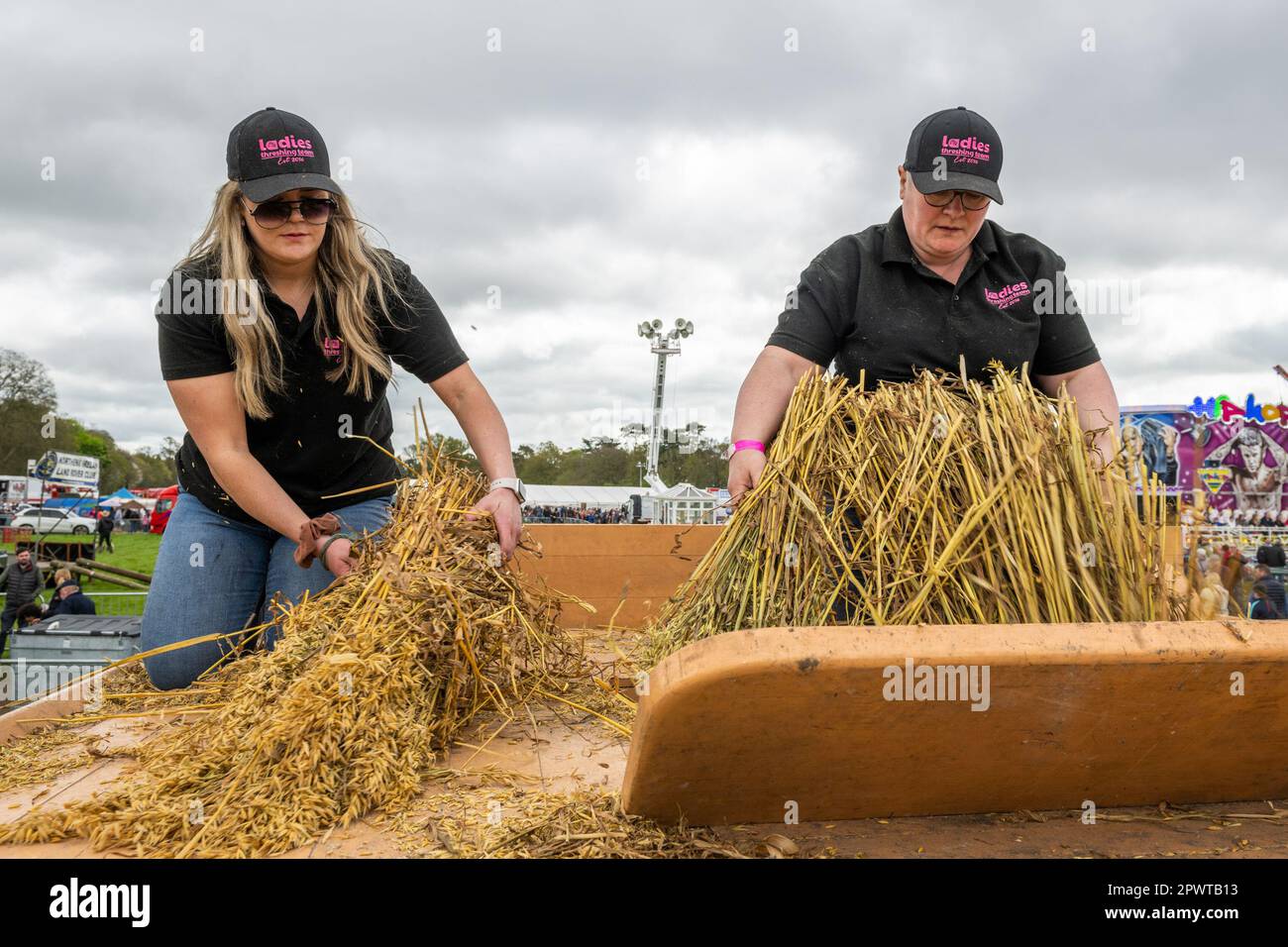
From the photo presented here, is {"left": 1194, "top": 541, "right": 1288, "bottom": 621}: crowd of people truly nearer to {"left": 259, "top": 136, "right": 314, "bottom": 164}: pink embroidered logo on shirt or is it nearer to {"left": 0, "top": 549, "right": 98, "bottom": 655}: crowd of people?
{"left": 259, "top": 136, "right": 314, "bottom": 164}: pink embroidered logo on shirt

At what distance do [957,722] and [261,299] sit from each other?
243 cm

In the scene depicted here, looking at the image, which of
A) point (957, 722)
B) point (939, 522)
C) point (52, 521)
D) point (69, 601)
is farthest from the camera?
point (52, 521)

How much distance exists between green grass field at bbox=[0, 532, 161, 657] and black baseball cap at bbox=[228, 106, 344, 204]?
478cm

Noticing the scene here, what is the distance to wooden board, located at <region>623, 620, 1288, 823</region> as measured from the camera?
129 centimetres

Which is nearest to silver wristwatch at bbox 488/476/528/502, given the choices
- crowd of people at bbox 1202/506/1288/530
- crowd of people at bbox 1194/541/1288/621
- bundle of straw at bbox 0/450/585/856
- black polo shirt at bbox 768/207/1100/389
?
bundle of straw at bbox 0/450/585/856

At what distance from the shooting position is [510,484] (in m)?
2.78

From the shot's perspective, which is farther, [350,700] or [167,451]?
[167,451]

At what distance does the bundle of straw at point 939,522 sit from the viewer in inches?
66.7

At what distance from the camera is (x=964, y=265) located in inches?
108

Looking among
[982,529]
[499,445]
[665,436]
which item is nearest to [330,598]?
[499,445]

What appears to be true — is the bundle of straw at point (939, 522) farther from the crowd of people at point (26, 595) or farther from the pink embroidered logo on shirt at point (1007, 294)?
the crowd of people at point (26, 595)

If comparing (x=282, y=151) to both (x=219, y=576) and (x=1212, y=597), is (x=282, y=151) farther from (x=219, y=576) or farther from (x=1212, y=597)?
(x=1212, y=597)

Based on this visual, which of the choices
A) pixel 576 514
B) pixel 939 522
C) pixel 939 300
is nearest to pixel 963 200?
pixel 939 300

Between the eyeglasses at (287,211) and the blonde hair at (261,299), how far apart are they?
0.07 m
